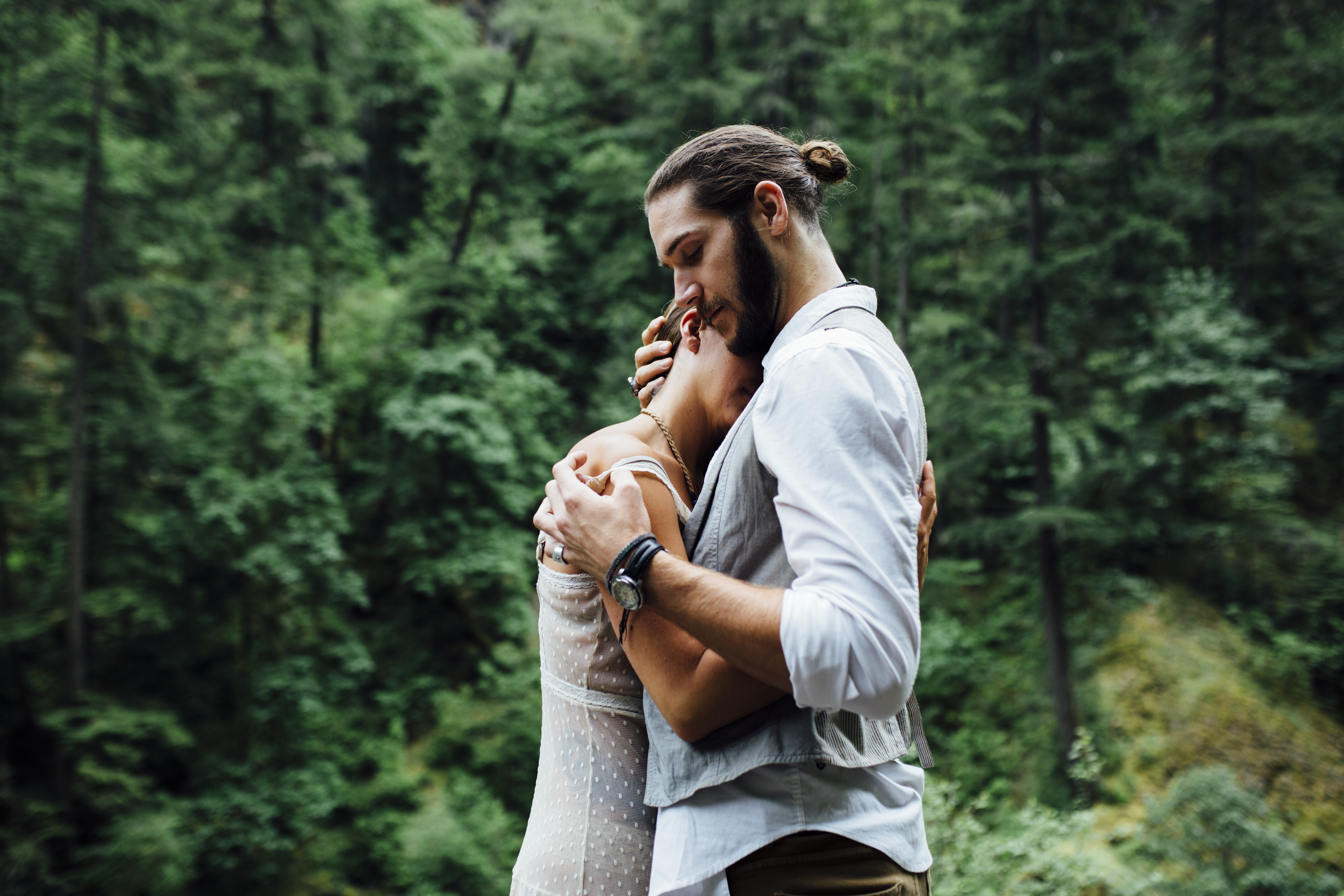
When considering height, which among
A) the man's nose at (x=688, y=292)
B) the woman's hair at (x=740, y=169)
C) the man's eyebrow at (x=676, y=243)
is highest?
the woman's hair at (x=740, y=169)

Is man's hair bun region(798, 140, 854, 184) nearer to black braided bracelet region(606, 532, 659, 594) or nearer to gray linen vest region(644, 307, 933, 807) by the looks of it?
gray linen vest region(644, 307, 933, 807)

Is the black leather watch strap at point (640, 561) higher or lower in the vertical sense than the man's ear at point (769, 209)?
lower

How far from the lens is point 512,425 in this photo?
523 inches

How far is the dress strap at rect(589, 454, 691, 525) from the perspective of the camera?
4.43 ft

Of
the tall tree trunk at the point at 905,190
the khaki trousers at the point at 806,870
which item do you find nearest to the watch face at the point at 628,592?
the khaki trousers at the point at 806,870

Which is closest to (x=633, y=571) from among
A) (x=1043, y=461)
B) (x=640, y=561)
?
(x=640, y=561)

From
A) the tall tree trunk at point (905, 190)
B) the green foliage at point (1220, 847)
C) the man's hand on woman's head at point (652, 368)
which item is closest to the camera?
the man's hand on woman's head at point (652, 368)

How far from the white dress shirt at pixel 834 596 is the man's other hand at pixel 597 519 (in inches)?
8.4

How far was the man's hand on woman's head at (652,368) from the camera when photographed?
1756mm

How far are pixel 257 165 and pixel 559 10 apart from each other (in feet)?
16.4

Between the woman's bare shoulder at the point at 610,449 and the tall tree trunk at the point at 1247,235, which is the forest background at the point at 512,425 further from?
the woman's bare shoulder at the point at 610,449

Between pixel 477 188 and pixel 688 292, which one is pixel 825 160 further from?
pixel 477 188

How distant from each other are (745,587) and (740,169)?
69 cm

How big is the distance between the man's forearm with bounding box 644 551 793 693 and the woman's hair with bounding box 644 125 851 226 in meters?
0.61
